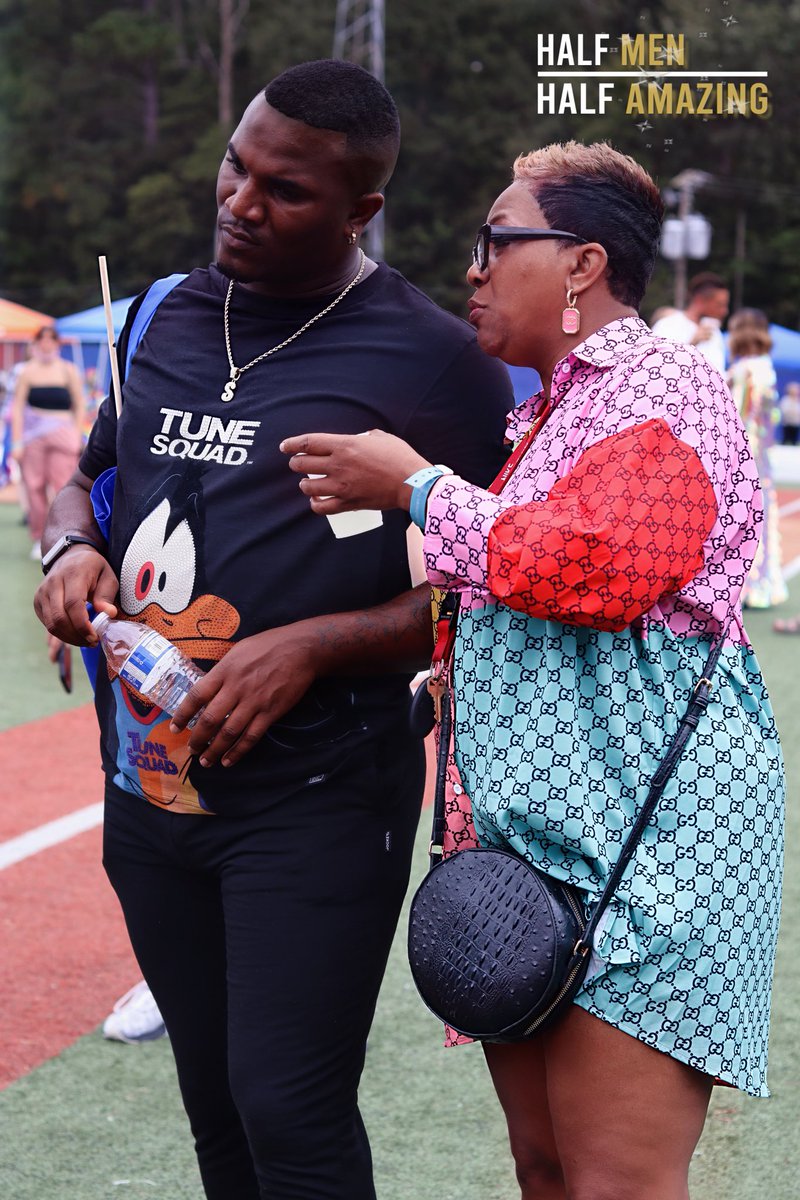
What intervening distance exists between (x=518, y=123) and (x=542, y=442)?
5360 cm

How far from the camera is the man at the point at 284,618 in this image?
7.34ft

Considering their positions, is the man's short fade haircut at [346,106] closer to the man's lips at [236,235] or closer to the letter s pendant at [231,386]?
the man's lips at [236,235]

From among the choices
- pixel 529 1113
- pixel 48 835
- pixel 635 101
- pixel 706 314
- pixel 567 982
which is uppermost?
pixel 635 101

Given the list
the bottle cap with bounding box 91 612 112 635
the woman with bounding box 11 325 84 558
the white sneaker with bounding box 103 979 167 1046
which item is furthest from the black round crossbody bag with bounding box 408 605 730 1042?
the woman with bounding box 11 325 84 558

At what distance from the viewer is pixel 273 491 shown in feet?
7.47

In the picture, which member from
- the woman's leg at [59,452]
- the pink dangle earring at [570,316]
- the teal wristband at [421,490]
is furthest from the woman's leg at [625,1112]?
the woman's leg at [59,452]

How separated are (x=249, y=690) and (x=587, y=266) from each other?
2.59 ft

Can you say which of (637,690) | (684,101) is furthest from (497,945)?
(684,101)

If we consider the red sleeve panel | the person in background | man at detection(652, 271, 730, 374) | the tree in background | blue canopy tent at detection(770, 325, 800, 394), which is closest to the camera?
the red sleeve panel

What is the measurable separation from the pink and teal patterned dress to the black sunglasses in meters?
0.16

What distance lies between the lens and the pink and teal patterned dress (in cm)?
188

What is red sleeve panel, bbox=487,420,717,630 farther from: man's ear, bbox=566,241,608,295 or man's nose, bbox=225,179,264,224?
man's nose, bbox=225,179,264,224

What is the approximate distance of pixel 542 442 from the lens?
2.08m

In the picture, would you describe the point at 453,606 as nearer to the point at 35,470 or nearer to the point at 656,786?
the point at 656,786
